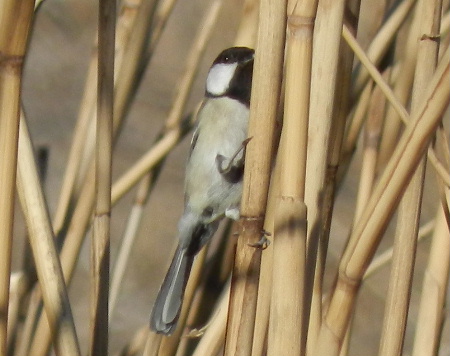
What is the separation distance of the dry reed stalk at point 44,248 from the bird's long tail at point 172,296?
0.21 metres

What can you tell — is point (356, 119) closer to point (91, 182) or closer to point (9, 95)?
point (91, 182)

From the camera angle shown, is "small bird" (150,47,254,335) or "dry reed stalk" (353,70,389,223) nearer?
"dry reed stalk" (353,70,389,223)

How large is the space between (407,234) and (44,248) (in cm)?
40

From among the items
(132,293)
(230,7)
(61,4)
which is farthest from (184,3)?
(132,293)

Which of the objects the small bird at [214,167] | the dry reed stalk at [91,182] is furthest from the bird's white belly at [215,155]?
the dry reed stalk at [91,182]

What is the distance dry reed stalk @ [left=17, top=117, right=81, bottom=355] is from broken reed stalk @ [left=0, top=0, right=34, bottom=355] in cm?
15

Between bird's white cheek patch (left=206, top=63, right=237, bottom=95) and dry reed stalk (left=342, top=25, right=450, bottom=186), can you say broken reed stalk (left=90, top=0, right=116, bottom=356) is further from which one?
bird's white cheek patch (left=206, top=63, right=237, bottom=95)

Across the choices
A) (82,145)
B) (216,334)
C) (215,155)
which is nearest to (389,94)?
(216,334)

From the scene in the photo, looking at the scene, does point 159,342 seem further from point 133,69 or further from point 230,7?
point 230,7

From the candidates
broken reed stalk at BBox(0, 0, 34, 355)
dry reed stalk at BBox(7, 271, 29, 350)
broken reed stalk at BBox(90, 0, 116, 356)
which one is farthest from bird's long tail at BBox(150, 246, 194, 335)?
broken reed stalk at BBox(0, 0, 34, 355)

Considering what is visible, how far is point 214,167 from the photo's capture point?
4.04 feet

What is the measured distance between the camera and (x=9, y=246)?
70cm

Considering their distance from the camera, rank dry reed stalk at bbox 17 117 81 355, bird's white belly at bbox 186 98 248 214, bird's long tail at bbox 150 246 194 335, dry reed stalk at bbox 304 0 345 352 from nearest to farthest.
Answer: dry reed stalk at bbox 304 0 345 352 → dry reed stalk at bbox 17 117 81 355 → bird's long tail at bbox 150 246 194 335 → bird's white belly at bbox 186 98 248 214

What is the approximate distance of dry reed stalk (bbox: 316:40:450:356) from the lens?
2.07ft
